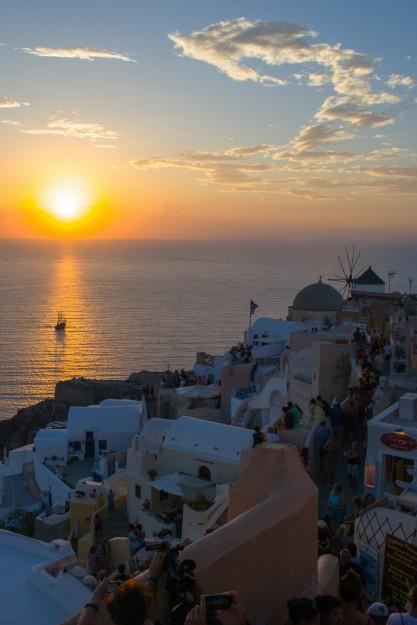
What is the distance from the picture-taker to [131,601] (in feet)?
12.0

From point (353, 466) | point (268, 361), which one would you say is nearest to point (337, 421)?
point (353, 466)

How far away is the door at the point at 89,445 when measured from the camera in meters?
27.9

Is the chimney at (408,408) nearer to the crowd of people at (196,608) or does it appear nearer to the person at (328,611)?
the crowd of people at (196,608)

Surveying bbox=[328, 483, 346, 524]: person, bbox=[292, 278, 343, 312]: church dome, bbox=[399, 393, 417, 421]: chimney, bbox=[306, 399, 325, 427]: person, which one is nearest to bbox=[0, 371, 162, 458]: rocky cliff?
bbox=[292, 278, 343, 312]: church dome

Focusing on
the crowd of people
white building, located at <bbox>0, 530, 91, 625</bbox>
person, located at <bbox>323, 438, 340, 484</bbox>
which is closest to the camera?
the crowd of people

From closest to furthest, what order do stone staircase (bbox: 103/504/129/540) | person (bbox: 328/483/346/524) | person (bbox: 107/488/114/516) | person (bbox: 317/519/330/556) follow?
person (bbox: 317/519/330/556), person (bbox: 328/483/346/524), stone staircase (bbox: 103/504/129/540), person (bbox: 107/488/114/516)

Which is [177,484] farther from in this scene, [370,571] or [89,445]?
[89,445]

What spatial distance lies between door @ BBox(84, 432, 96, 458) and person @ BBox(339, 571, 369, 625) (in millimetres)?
23826

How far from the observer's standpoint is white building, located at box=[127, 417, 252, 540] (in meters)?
17.2

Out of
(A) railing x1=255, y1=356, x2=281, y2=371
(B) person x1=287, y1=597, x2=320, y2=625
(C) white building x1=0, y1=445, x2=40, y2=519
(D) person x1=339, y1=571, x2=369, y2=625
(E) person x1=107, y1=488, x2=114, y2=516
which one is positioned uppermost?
(B) person x1=287, y1=597, x2=320, y2=625

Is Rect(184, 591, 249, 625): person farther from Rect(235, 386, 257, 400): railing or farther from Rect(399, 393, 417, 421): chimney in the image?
Rect(235, 386, 257, 400): railing

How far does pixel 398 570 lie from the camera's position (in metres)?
7.02

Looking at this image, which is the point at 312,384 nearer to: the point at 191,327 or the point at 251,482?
the point at 251,482

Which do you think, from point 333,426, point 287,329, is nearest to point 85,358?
point 287,329
